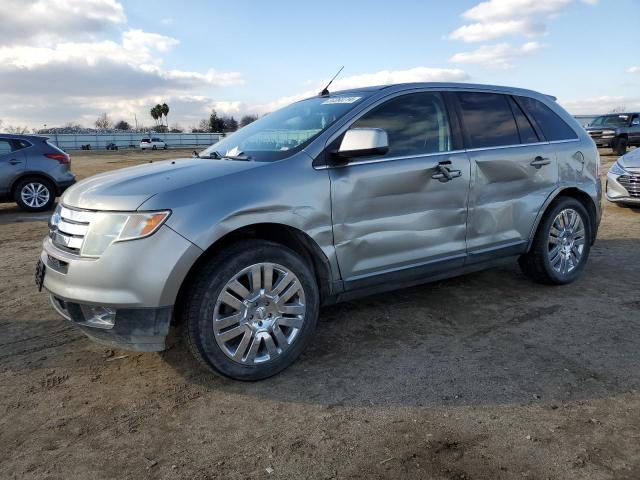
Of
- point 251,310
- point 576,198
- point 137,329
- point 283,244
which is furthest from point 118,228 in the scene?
point 576,198

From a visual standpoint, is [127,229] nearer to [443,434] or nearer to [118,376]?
[118,376]

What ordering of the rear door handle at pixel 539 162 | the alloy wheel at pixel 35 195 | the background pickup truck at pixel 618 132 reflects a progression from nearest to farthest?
1. the rear door handle at pixel 539 162
2. the alloy wheel at pixel 35 195
3. the background pickup truck at pixel 618 132

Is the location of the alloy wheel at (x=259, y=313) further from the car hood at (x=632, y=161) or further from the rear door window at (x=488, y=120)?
the car hood at (x=632, y=161)

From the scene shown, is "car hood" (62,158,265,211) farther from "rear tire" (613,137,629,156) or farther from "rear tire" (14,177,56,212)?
"rear tire" (613,137,629,156)

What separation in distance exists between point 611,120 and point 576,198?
2026 cm

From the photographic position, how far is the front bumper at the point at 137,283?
272 centimetres

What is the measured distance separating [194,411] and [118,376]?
732mm

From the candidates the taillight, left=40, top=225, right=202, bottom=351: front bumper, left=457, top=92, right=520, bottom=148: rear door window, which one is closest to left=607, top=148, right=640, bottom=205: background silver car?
left=457, top=92, right=520, bottom=148: rear door window

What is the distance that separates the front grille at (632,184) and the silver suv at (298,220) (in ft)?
15.7

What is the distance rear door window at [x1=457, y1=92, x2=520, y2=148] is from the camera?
13.4 ft

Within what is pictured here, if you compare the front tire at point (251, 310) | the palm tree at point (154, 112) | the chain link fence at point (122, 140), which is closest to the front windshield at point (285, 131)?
the front tire at point (251, 310)

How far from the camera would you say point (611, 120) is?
21844 millimetres

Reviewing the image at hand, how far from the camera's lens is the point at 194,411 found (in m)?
2.79

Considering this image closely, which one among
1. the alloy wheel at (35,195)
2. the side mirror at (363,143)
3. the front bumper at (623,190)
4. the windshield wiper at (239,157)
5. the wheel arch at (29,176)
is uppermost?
the side mirror at (363,143)
